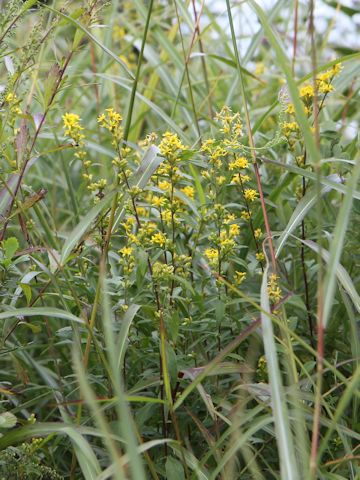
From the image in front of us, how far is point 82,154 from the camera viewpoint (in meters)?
1.72

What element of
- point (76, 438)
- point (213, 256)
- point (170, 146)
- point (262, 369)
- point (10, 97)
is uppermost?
point (10, 97)

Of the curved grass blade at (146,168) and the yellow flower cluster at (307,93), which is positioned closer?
the curved grass blade at (146,168)

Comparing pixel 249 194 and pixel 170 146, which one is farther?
pixel 249 194

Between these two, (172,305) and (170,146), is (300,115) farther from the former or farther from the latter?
(172,305)

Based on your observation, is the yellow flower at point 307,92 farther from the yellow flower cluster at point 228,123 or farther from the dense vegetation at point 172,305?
the yellow flower cluster at point 228,123

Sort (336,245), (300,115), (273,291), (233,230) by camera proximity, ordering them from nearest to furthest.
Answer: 1. (336,245)
2. (300,115)
3. (273,291)
4. (233,230)

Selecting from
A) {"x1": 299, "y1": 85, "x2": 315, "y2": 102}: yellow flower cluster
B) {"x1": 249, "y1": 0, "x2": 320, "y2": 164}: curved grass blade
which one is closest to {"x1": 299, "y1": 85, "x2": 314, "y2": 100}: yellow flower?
{"x1": 299, "y1": 85, "x2": 315, "y2": 102}: yellow flower cluster

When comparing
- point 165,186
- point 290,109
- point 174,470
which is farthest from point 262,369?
point 290,109

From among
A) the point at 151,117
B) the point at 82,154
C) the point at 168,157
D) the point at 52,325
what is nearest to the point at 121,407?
the point at 168,157

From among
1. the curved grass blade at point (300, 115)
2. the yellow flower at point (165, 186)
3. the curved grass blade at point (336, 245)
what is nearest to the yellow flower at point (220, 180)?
the yellow flower at point (165, 186)

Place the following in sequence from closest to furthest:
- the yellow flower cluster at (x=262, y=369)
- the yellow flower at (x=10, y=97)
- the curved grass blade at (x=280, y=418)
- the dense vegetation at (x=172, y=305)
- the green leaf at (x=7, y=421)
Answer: the curved grass blade at (x=280, y=418) < the green leaf at (x=7, y=421) < the dense vegetation at (x=172, y=305) < the yellow flower at (x=10, y=97) < the yellow flower cluster at (x=262, y=369)

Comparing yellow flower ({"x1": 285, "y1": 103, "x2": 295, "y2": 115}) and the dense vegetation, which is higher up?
yellow flower ({"x1": 285, "y1": 103, "x2": 295, "y2": 115})

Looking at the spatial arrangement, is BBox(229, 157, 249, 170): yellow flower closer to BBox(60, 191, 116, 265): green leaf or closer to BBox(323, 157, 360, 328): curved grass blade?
BBox(60, 191, 116, 265): green leaf

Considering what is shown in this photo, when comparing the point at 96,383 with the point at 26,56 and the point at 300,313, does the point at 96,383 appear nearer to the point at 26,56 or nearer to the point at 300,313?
the point at 300,313
